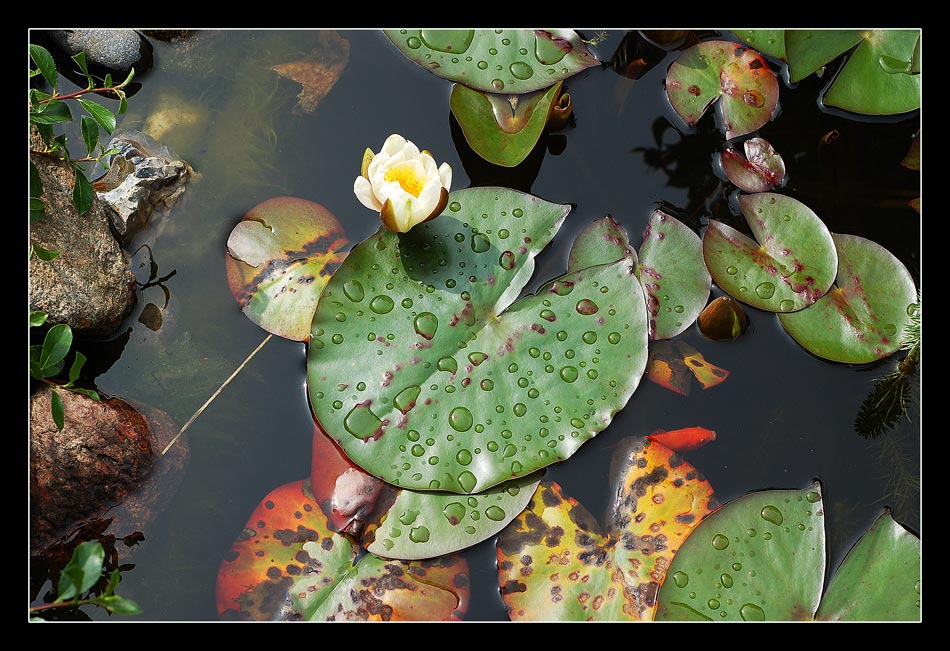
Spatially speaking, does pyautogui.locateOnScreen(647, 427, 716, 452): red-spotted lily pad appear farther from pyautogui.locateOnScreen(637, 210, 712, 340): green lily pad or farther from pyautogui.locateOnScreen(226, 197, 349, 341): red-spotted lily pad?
pyautogui.locateOnScreen(226, 197, 349, 341): red-spotted lily pad

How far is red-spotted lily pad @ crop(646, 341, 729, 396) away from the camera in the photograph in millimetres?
2096

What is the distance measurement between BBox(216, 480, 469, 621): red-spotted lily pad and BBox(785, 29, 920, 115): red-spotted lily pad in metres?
2.12

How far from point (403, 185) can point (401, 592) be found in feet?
3.94

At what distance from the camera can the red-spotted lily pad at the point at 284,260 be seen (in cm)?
208

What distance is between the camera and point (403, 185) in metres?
1.98

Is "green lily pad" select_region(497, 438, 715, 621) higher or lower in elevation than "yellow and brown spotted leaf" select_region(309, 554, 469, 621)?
higher

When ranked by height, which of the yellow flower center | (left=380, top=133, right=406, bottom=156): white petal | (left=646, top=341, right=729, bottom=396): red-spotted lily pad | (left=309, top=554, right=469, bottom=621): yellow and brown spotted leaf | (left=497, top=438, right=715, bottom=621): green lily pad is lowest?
(left=309, top=554, right=469, bottom=621): yellow and brown spotted leaf

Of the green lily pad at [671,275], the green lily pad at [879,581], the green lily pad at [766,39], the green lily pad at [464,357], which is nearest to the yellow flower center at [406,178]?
the green lily pad at [464,357]

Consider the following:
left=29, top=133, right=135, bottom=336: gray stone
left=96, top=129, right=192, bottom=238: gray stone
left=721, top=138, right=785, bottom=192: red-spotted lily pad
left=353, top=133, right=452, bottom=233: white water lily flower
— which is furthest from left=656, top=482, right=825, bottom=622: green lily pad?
left=96, top=129, right=192, bottom=238: gray stone

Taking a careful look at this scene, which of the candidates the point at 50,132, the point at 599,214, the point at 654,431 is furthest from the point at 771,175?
the point at 50,132

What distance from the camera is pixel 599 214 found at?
2.24 metres

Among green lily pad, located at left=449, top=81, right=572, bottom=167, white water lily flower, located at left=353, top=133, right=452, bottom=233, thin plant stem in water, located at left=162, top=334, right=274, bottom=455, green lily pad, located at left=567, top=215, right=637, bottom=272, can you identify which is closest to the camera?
white water lily flower, located at left=353, top=133, right=452, bottom=233

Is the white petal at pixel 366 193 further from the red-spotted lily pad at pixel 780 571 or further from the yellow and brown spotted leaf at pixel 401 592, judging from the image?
the red-spotted lily pad at pixel 780 571

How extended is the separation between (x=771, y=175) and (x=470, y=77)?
112 centimetres
